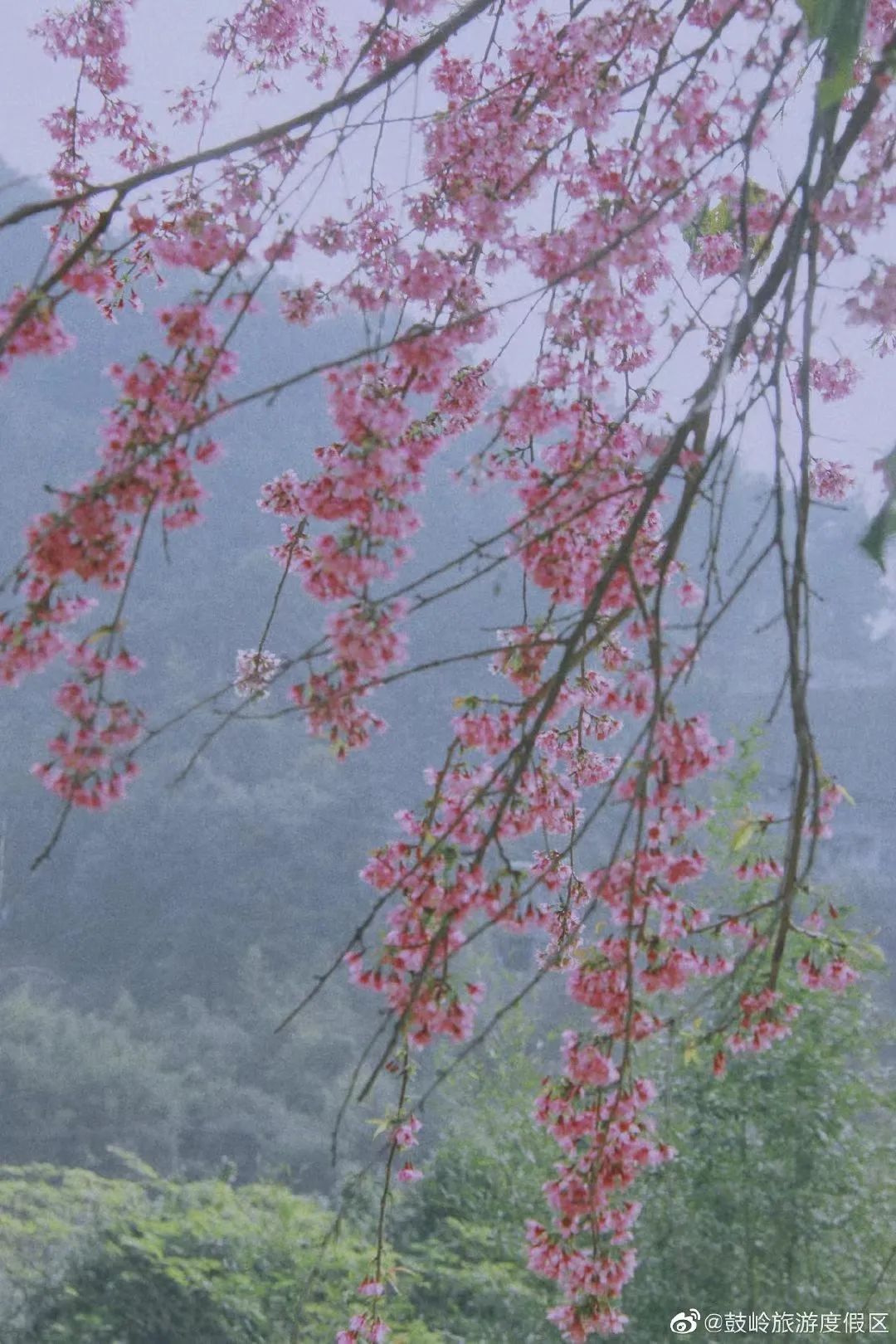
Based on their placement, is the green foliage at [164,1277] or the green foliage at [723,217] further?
the green foliage at [164,1277]

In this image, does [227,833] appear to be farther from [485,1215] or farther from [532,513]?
[532,513]

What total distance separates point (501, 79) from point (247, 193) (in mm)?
709

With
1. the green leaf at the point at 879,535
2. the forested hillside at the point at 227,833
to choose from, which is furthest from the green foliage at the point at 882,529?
the forested hillside at the point at 227,833

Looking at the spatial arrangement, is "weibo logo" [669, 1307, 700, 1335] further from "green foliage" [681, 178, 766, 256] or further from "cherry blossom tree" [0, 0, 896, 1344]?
"green foliage" [681, 178, 766, 256]

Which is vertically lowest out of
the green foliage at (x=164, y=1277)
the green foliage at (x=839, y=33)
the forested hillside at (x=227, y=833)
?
the green foliage at (x=164, y=1277)

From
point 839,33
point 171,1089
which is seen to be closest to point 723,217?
point 839,33

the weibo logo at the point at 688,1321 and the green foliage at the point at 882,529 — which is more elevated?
the green foliage at the point at 882,529

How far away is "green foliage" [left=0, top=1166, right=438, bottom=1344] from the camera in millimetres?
3424

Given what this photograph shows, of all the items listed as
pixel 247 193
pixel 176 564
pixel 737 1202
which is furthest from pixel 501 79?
pixel 176 564

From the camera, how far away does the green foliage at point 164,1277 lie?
342cm

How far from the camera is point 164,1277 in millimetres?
3562

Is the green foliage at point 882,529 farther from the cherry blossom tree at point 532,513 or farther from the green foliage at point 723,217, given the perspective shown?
the green foliage at point 723,217

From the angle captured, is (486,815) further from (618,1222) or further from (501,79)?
(501,79)

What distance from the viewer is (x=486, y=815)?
4.43 feet
